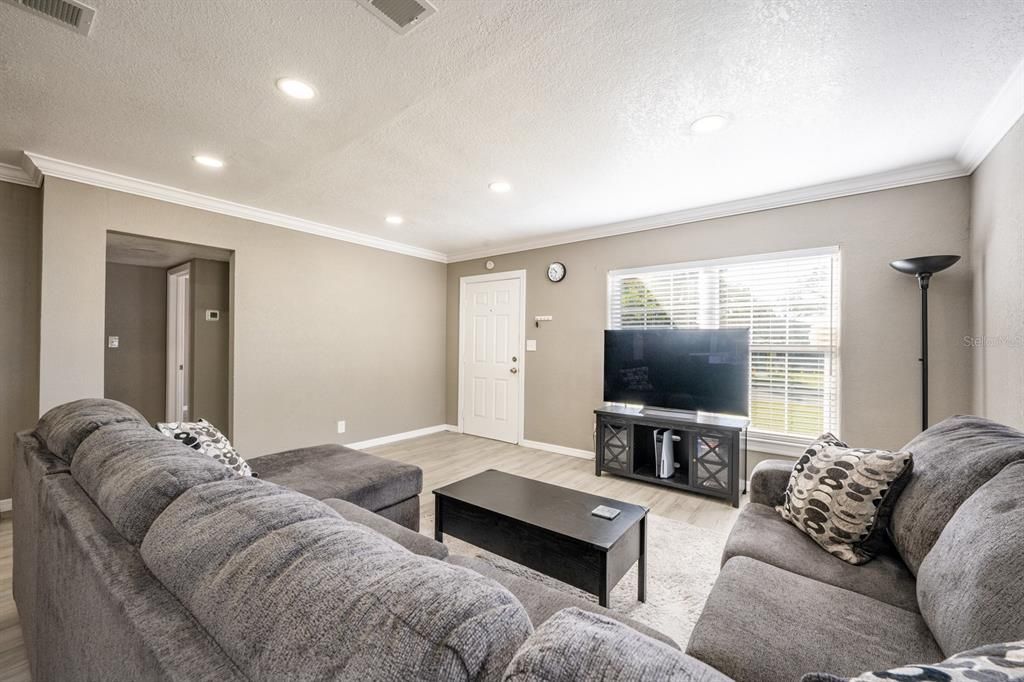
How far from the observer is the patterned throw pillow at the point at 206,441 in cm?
176

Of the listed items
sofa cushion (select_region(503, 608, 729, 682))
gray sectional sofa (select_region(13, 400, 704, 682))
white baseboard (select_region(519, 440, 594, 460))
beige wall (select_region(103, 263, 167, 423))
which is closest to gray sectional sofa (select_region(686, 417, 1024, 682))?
gray sectional sofa (select_region(13, 400, 704, 682))

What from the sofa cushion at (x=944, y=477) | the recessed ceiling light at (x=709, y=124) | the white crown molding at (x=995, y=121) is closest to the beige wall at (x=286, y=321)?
the recessed ceiling light at (x=709, y=124)

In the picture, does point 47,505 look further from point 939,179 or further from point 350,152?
point 939,179

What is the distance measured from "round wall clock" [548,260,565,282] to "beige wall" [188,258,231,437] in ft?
11.3

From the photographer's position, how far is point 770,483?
6.34 feet

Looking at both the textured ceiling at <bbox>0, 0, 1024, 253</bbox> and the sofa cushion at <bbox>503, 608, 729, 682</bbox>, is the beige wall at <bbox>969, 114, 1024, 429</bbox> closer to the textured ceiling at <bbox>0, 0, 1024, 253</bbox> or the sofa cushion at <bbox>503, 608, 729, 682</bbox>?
the textured ceiling at <bbox>0, 0, 1024, 253</bbox>

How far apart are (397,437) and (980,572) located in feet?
15.7

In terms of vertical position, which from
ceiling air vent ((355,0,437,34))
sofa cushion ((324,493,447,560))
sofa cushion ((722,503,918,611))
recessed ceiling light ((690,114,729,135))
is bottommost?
sofa cushion ((722,503,918,611))

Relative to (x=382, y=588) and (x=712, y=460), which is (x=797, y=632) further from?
(x=712, y=460)

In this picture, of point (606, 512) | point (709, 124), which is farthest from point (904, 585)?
point (709, 124)

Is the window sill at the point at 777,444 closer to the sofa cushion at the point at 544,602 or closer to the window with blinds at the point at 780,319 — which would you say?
the window with blinds at the point at 780,319

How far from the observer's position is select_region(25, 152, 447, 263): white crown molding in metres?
2.78

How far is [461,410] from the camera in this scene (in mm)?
5508

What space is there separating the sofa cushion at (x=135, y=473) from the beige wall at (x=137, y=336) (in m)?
5.29
